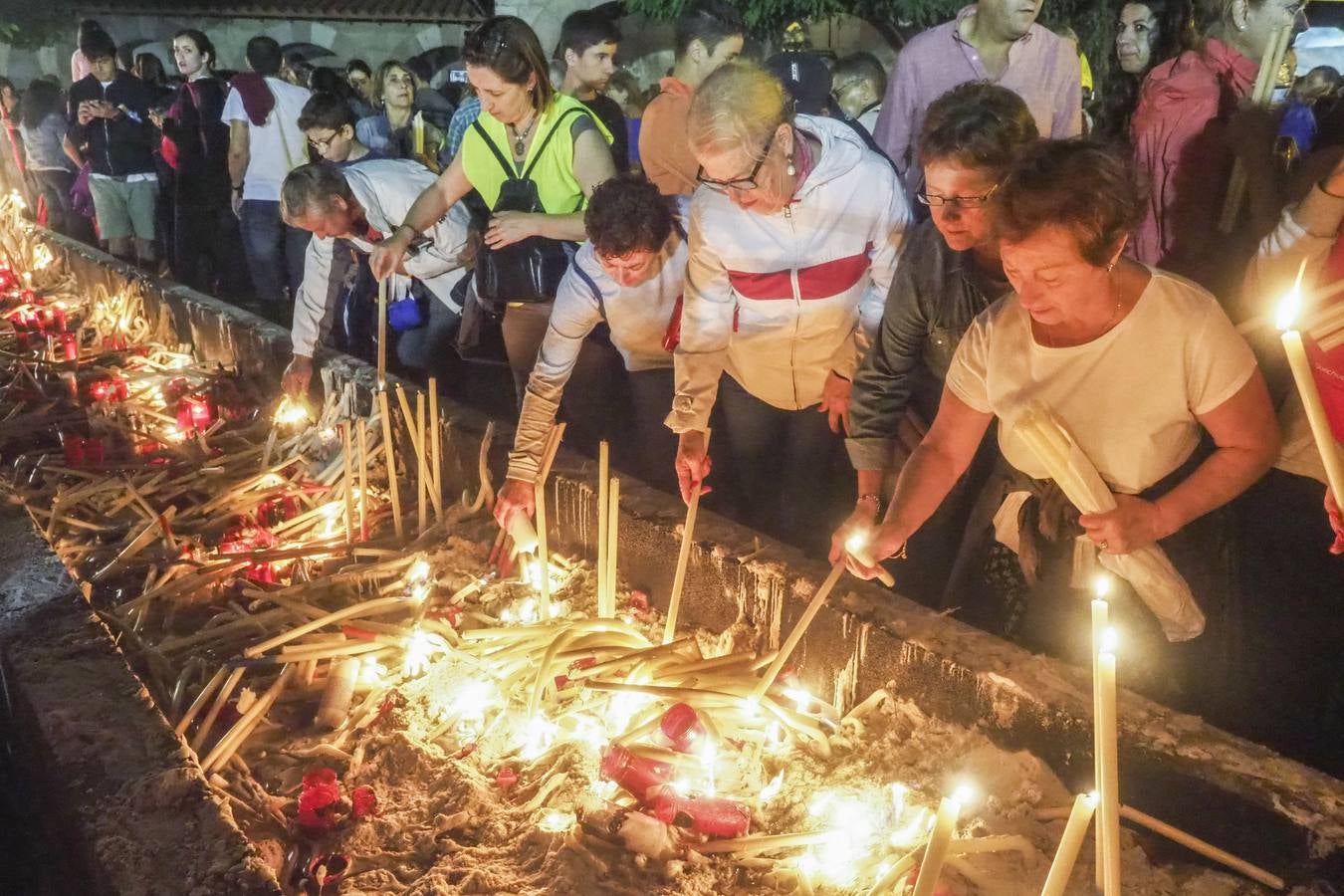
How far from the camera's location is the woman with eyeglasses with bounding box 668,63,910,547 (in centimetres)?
276

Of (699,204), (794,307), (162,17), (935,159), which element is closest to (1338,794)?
(935,159)

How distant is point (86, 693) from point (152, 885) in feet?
2.61

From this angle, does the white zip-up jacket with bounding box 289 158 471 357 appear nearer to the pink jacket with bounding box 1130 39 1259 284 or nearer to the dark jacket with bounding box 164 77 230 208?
the pink jacket with bounding box 1130 39 1259 284

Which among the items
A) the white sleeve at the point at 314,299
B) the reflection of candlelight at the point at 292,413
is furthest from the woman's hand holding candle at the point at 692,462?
the reflection of candlelight at the point at 292,413

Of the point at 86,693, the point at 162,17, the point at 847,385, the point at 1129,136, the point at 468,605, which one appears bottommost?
the point at 468,605

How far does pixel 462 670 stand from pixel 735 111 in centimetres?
196

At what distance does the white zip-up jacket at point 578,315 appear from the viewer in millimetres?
3543

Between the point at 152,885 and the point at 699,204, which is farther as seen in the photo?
the point at 699,204

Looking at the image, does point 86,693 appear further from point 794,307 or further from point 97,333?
point 97,333

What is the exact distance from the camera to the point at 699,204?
10.3 feet

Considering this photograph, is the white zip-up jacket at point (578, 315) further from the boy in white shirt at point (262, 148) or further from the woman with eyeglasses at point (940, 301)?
the boy in white shirt at point (262, 148)

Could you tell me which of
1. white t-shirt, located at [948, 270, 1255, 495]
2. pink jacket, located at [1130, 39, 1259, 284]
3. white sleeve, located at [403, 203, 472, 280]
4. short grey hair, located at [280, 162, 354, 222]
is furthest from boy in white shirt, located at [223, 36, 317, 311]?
white t-shirt, located at [948, 270, 1255, 495]

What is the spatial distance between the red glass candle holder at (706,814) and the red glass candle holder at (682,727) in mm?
152

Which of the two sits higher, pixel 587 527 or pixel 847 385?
pixel 847 385
